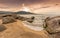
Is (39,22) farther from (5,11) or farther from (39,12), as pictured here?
(5,11)

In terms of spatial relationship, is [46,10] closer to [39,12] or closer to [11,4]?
[39,12]

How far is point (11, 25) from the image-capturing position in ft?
9.29

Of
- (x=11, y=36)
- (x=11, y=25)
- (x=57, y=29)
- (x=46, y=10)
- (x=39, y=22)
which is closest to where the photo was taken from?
(x=57, y=29)

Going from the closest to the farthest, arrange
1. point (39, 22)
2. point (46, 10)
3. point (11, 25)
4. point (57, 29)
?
point (57, 29) < point (11, 25) < point (39, 22) < point (46, 10)

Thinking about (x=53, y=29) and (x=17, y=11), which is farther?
(x=17, y=11)

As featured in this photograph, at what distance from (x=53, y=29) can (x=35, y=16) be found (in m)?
1.46

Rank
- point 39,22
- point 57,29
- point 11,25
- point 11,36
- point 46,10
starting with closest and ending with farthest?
point 57,29
point 11,36
point 11,25
point 39,22
point 46,10

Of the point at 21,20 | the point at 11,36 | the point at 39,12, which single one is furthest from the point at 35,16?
the point at 11,36

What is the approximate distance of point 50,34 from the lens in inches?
79.7

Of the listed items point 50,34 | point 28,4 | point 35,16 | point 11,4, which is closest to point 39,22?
point 35,16

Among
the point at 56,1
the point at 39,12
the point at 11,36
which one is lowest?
the point at 11,36

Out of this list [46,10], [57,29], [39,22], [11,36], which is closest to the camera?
[57,29]

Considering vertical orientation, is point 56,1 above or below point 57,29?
above

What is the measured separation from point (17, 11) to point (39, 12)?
0.52 metres
